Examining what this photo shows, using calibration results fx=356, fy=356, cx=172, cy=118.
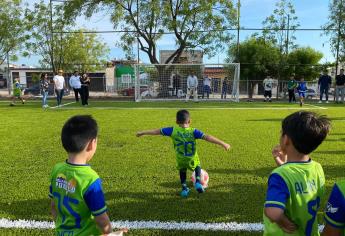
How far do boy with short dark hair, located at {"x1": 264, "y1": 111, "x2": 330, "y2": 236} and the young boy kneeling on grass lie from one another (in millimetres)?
1035

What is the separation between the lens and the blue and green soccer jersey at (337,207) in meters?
1.87

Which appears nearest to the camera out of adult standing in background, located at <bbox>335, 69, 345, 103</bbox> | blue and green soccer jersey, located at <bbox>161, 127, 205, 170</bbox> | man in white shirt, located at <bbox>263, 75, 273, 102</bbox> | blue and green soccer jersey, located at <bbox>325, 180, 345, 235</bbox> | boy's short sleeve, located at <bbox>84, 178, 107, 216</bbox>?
blue and green soccer jersey, located at <bbox>325, 180, 345, 235</bbox>

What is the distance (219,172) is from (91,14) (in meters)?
24.2

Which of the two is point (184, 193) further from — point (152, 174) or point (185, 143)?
point (152, 174)

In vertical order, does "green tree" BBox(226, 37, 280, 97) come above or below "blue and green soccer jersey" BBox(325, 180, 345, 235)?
above

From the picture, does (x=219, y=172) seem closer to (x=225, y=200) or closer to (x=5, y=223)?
(x=225, y=200)

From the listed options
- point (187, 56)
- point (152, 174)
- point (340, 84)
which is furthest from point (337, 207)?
point (187, 56)

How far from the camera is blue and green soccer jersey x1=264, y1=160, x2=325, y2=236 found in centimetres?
208

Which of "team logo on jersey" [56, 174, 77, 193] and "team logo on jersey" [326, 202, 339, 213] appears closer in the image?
"team logo on jersey" [326, 202, 339, 213]

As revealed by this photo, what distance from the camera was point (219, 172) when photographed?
5879mm

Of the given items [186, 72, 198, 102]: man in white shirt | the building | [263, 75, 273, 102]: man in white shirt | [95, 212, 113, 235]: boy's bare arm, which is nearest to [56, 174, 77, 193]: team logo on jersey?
[95, 212, 113, 235]: boy's bare arm

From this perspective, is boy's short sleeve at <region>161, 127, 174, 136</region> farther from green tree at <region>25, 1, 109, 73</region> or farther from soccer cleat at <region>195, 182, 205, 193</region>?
green tree at <region>25, 1, 109, 73</region>

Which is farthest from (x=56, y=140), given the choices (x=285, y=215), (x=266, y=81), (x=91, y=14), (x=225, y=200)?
(x=91, y=14)

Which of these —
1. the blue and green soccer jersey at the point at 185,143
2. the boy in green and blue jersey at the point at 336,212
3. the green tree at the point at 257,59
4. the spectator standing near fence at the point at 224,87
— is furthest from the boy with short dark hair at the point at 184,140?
the green tree at the point at 257,59
